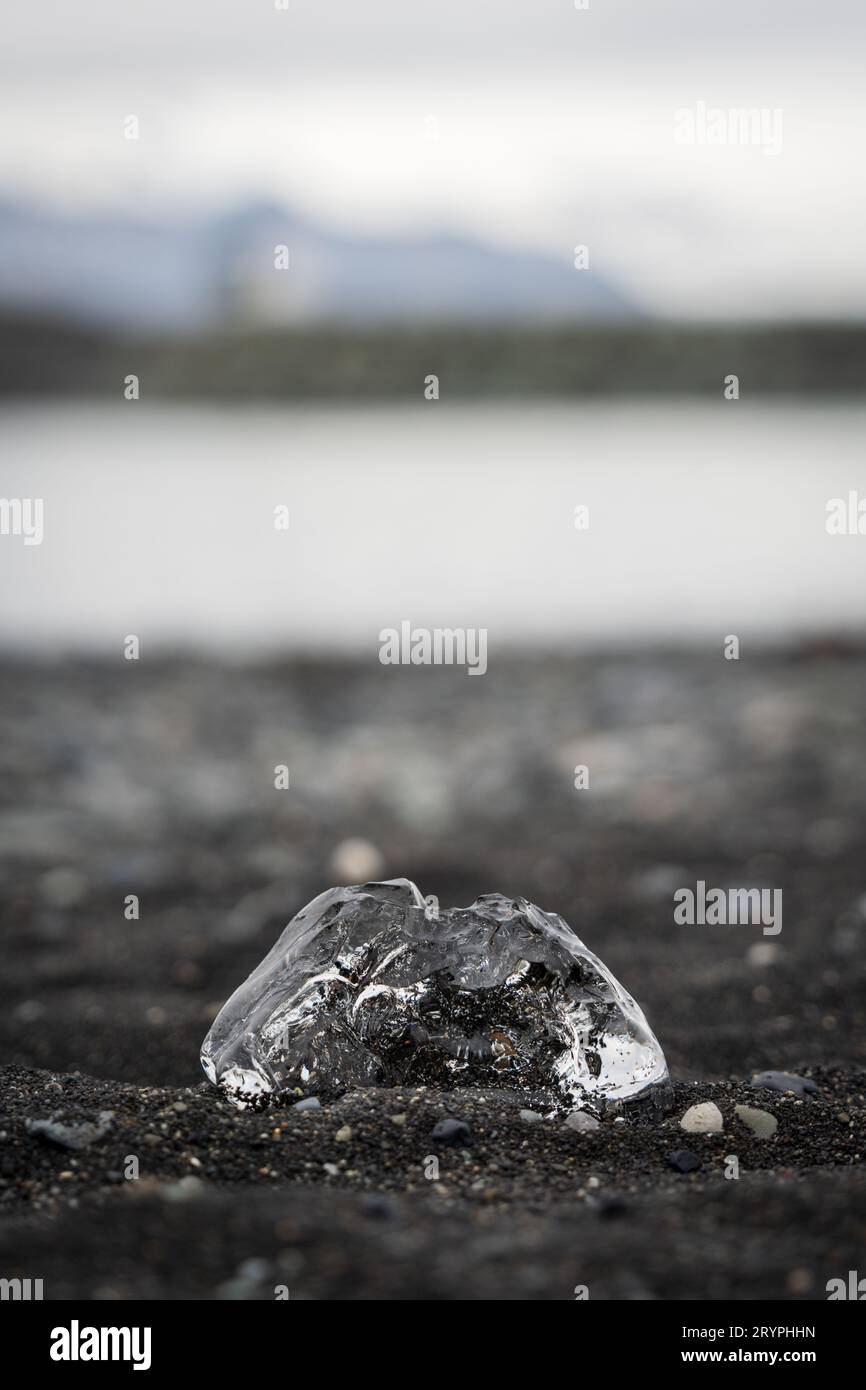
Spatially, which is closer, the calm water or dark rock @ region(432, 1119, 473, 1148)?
dark rock @ region(432, 1119, 473, 1148)

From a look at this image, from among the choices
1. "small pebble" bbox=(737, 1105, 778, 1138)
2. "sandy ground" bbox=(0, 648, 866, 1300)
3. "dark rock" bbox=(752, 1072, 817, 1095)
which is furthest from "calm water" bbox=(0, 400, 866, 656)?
"small pebble" bbox=(737, 1105, 778, 1138)

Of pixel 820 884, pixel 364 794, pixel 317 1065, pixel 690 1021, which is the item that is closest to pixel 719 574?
pixel 364 794

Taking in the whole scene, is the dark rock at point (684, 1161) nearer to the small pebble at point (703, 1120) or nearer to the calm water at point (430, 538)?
the small pebble at point (703, 1120)

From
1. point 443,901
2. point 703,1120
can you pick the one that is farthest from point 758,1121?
point 443,901

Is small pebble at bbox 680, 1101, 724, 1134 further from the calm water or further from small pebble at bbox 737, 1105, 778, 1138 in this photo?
the calm water

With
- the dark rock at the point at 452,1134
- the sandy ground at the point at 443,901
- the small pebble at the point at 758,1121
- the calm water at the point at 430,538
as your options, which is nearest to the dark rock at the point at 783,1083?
the sandy ground at the point at 443,901

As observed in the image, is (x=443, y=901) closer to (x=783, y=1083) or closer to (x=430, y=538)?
(x=783, y=1083)
